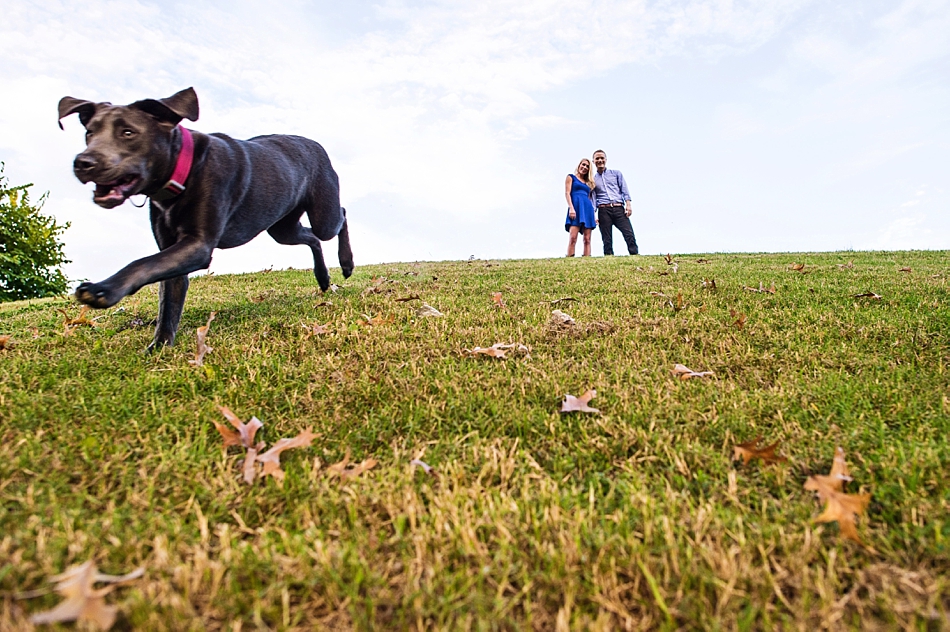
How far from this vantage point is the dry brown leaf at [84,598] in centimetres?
125

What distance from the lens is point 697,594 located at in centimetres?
140

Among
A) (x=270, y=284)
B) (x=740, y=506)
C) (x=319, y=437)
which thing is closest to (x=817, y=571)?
(x=740, y=506)

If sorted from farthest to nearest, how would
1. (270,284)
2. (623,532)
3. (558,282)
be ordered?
(270,284)
(558,282)
(623,532)

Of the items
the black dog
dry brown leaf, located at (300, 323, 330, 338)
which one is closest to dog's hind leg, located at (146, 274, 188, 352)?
the black dog

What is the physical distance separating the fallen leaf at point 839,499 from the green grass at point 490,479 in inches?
1.5

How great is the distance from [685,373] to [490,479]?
146 cm

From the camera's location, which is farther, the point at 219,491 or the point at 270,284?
the point at 270,284

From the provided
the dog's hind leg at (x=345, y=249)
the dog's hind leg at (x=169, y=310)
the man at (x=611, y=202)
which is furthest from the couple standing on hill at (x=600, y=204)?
the dog's hind leg at (x=169, y=310)

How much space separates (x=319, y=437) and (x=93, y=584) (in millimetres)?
969

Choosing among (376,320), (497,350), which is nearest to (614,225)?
(376,320)

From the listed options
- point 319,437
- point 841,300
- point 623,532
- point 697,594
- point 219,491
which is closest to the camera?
point 697,594

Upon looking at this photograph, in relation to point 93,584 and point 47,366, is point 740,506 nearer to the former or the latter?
point 93,584

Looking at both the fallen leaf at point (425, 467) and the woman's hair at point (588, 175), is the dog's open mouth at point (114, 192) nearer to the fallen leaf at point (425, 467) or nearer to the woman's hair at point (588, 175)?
the fallen leaf at point (425, 467)

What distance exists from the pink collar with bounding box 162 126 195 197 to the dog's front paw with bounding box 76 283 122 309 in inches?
34.4
